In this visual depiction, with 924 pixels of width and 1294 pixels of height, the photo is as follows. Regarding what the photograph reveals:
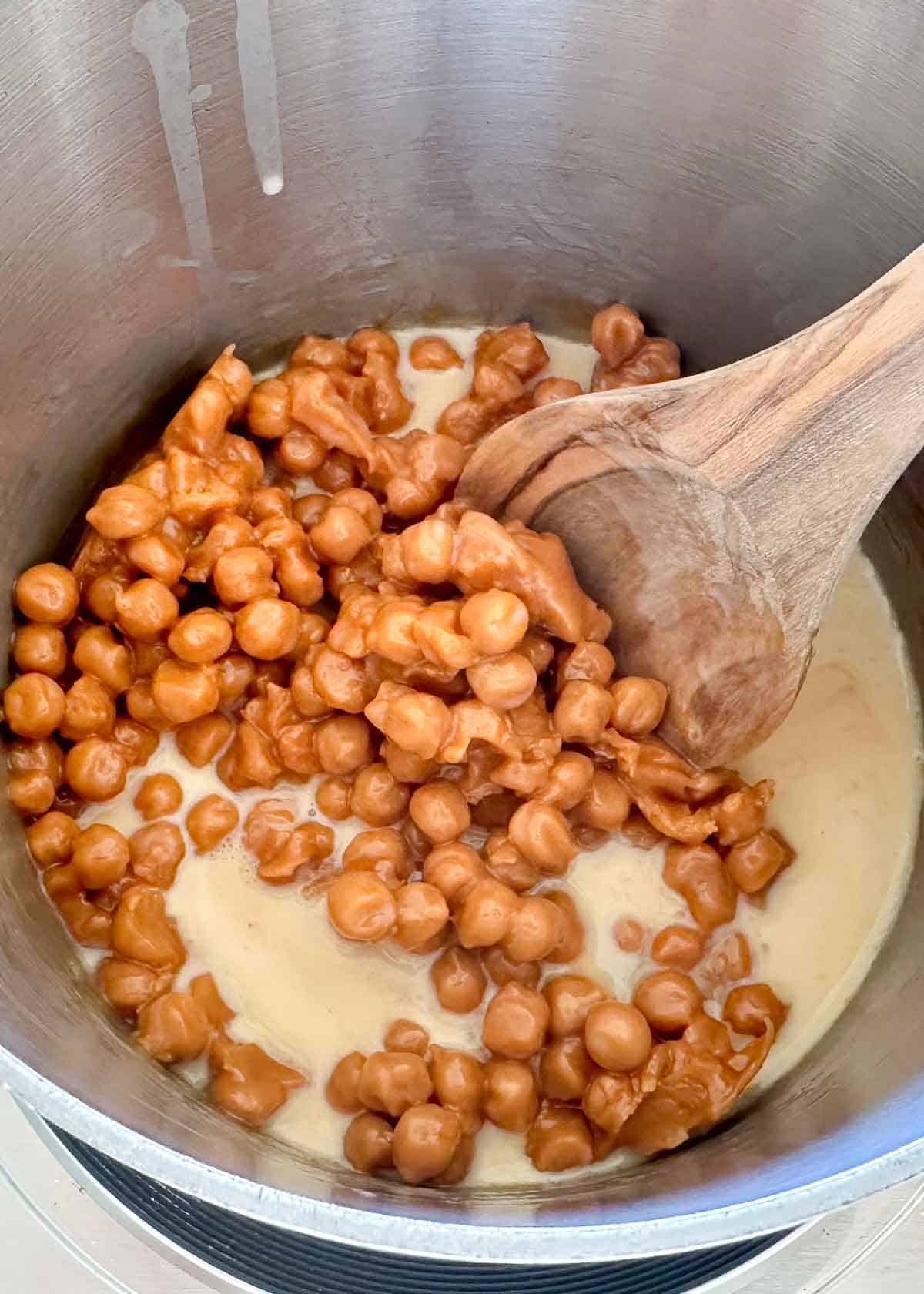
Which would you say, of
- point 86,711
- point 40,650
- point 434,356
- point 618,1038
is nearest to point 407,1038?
point 618,1038

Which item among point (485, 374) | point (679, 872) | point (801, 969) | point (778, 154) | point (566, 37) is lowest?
point (801, 969)

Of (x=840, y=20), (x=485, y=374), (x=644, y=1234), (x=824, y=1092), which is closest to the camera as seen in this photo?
(x=644, y=1234)

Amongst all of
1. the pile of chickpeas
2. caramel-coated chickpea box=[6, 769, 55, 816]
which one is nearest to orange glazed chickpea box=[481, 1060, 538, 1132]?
the pile of chickpeas

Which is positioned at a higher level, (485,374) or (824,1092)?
(485,374)

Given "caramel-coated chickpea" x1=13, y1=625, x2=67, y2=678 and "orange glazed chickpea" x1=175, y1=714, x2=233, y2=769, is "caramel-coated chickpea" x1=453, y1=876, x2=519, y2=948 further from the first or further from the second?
"caramel-coated chickpea" x1=13, y1=625, x2=67, y2=678

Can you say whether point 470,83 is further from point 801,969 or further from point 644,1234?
point 644,1234

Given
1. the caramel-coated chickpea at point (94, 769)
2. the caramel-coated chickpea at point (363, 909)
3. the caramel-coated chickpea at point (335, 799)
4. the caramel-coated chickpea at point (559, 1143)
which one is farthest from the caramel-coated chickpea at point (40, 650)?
the caramel-coated chickpea at point (559, 1143)

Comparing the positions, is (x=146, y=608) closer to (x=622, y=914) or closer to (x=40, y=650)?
(x=40, y=650)

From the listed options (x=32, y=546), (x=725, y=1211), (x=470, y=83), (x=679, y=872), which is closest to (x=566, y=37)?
(x=470, y=83)
